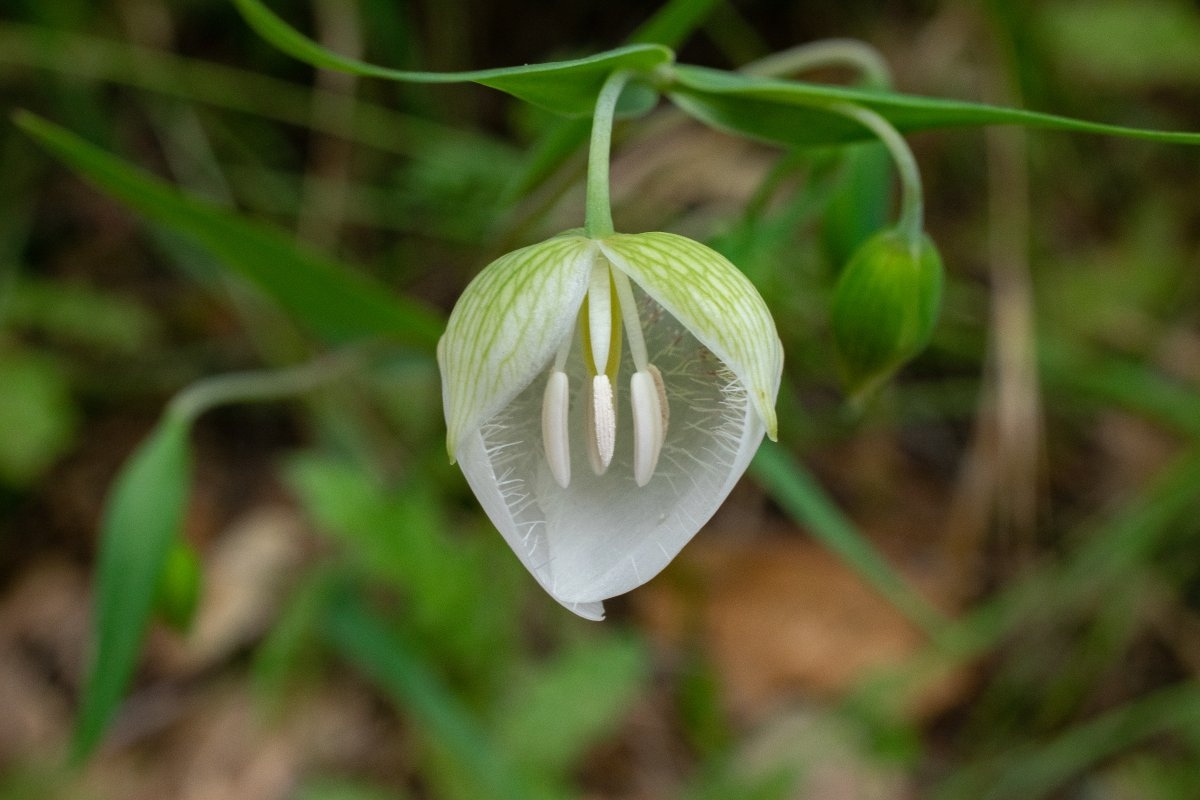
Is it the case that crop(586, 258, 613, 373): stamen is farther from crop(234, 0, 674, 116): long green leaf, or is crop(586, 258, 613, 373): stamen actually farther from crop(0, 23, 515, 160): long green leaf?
crop(0, 23, 515, 160): long green leaf

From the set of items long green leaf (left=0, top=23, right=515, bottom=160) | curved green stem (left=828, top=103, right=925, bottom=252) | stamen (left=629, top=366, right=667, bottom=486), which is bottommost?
stamen (left=629, top=366, right=667, bottom=486)

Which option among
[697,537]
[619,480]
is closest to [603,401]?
[619,480]

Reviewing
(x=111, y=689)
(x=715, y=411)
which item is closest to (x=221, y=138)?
(x=111, y=689)

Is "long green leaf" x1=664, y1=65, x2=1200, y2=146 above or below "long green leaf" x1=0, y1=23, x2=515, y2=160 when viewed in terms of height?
below

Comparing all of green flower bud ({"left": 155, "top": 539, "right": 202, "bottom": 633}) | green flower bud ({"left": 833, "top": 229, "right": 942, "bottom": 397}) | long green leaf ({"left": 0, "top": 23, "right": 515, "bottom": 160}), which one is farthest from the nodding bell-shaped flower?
long green leaf ({"left": 0, "top": 23, "right": 515, "bottom": 160})

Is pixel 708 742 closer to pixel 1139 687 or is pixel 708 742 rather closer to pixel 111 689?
pixel 1139 687

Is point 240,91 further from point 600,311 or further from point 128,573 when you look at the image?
point 600,311

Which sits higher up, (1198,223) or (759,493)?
(1198,223)
